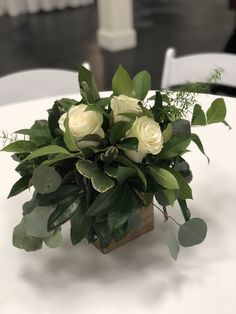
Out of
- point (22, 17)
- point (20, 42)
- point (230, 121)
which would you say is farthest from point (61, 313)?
point (22, 17)

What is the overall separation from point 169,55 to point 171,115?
992 mm

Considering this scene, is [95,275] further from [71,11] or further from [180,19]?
[71,11]

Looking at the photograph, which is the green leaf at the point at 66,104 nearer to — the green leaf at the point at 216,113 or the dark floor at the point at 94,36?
the green leaf at the point at 216,113

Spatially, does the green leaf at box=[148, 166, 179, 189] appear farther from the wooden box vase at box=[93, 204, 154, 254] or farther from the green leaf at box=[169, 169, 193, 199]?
the wooden box vase at box=[93, 204, 154, 254]

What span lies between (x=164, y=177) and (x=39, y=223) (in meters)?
0.22

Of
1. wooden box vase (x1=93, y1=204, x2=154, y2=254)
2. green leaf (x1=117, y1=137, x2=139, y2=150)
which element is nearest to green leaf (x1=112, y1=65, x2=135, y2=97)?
green leaf (x1=117, y1=137, x2=139, y2=150)

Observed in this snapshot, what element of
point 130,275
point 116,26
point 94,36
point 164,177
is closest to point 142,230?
point 130,275

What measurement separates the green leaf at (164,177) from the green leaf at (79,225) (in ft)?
0.43

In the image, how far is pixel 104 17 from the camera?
4270 mm

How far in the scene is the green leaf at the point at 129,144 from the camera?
835 millimetres

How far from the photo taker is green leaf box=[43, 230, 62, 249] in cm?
92

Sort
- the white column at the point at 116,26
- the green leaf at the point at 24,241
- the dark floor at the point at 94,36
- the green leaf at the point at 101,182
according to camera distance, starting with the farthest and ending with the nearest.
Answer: the white column at the point at 116,26, the dark floor at the point at 94,36, the green leaf at the point at 24,241, the green leaf at the point at 101,182

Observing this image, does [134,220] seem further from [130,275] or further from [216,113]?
[216,113]

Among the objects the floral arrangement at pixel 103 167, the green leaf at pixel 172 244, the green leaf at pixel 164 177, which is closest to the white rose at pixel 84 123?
the floral arrangement at pixel 103 167
